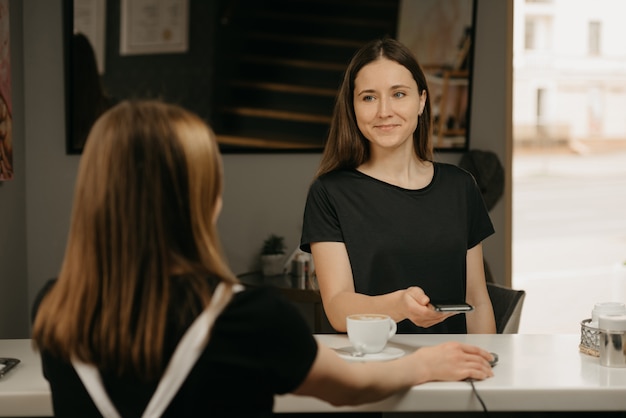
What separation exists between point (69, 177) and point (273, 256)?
3.63 feet

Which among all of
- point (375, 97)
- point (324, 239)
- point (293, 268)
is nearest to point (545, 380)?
point (324, 239)

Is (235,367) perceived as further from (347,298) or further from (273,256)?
(273,256)

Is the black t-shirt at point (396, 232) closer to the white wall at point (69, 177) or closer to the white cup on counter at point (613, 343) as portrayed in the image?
the white cup on counter at point (613, 343)

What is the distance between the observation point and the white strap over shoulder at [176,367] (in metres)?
1.11

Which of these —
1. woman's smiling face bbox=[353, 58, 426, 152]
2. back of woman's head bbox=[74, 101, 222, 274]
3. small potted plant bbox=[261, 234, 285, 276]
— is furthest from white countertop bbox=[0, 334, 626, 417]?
small potted plant bbox=[261, 234, 285, 276]

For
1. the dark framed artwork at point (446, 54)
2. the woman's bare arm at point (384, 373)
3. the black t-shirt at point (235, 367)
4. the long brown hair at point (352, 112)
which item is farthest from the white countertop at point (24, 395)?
the dark framed artwork at point (446, 54)

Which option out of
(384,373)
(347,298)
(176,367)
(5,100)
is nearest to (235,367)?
(176,367)

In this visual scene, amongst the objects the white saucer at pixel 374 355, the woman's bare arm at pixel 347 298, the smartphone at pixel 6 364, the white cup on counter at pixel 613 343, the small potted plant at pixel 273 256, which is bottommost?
the small potted plant at pixel 273 256

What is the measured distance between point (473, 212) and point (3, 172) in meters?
2.20

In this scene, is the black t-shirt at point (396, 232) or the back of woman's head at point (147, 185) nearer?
the back of woman's head at point (147, 185)

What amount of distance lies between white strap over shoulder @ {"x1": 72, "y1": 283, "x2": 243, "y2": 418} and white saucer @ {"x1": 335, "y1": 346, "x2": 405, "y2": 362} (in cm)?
67

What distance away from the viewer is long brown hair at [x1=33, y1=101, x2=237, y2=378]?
1.11 metres

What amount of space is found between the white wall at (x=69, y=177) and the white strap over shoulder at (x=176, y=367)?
287cm

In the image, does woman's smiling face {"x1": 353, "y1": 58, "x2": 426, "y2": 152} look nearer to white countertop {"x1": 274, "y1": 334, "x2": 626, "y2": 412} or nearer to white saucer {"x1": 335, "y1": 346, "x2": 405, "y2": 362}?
white saucer {"x1": 335, "y1": 346, "x2": 405, "y2": 362}
